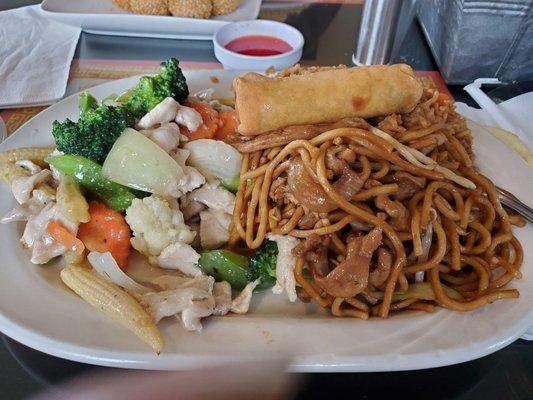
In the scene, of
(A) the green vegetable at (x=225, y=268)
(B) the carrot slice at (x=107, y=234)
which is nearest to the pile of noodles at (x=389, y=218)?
(A) the green vegetable at (x=225, y=268)

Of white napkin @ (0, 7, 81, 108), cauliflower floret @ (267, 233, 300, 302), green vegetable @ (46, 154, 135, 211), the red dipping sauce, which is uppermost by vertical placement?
green vegetable @ (46, 154, 135, 211)

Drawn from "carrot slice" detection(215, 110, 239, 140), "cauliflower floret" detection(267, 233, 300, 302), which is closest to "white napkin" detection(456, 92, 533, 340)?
"carrot slice" detection(215, 110, 239, 140)

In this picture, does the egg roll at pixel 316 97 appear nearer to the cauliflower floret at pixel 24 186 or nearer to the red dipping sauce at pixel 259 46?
the cauliflower floret at pixel 24 186

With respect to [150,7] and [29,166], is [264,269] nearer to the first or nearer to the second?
[29,166]

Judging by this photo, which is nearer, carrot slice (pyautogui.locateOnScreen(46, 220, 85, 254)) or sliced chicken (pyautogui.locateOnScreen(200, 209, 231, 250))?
carrot slice (pyautogui.locateOnScreen(46, 220, 85, 254))

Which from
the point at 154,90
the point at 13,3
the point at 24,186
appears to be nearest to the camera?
the point at 24,186

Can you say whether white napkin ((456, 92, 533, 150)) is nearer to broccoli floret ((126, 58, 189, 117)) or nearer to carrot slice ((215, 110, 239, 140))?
carrot slice ((215, 110, 239, 140))

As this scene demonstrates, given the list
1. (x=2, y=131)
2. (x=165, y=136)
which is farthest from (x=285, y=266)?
(x=2, y=131)
